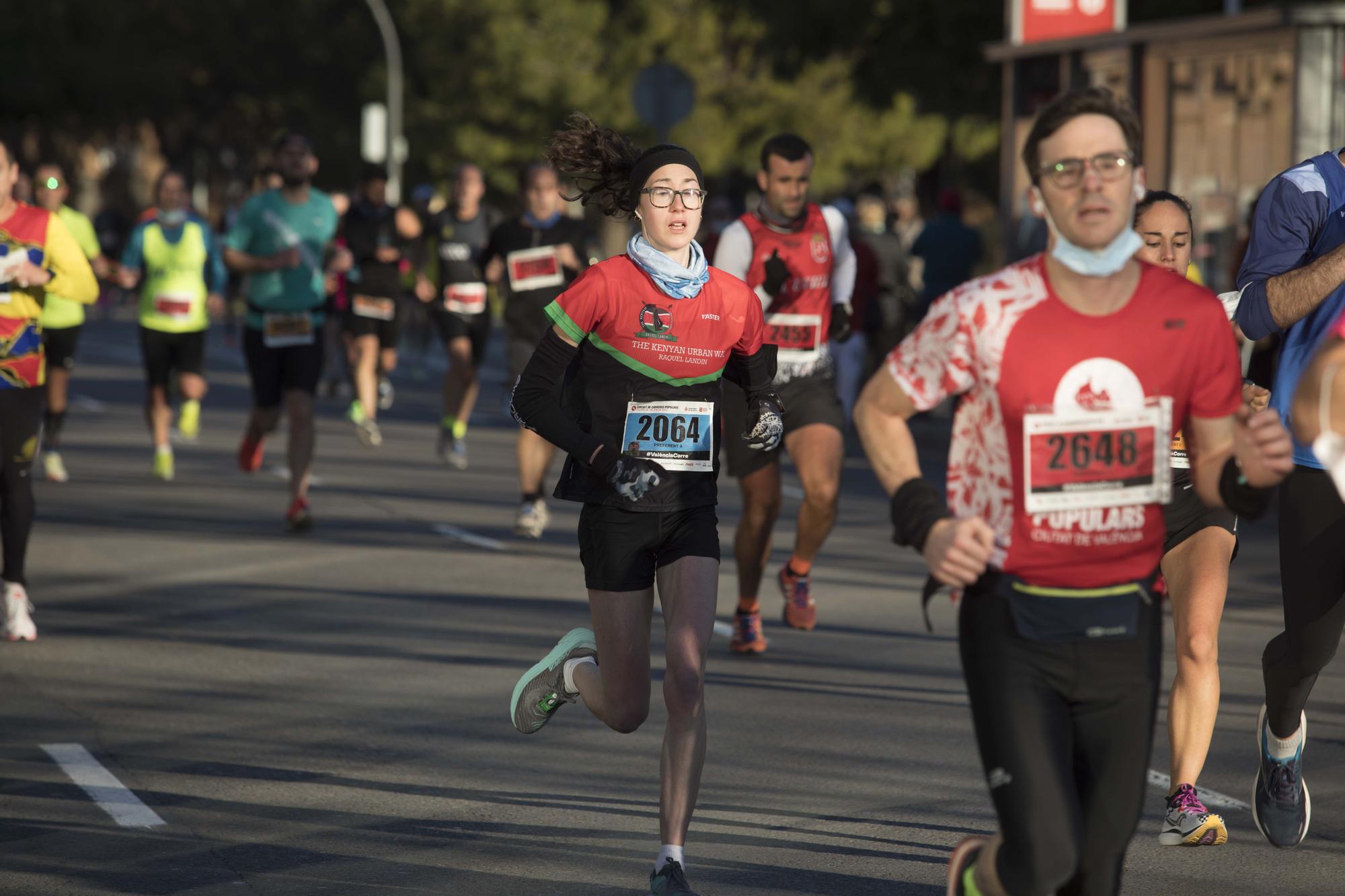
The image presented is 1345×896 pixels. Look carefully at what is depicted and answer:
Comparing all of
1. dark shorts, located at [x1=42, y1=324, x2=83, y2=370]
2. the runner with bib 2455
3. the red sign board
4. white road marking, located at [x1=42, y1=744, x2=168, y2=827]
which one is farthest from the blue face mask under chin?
the red sign board

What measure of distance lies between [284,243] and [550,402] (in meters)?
7.50

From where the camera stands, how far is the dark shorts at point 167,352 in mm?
15227

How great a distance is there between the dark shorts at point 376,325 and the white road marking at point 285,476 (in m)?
2.43

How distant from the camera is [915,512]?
4168 millimetres

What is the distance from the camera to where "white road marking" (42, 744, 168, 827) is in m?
6.40

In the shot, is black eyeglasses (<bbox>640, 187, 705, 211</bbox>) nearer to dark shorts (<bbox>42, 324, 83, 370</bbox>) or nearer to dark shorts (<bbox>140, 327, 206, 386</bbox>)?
dark shorts (<bbox>140, 327, 206, 386</bbox>)

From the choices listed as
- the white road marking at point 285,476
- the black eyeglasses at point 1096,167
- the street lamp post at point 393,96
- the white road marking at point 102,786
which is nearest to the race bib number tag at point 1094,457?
the black eyeglasses at point 1096,167

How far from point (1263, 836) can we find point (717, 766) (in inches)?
70.8

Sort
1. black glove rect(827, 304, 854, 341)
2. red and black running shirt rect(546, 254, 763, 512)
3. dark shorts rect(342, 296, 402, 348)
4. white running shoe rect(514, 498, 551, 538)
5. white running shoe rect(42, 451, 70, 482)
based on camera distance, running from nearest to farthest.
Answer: red and black running shirt rect(546, 254, 763, 512), black glove rect(827, 304, 854, 341), white running shoe rect(514, 498, 551, 538), white running shoe rect(42, 451, 70, 482), dark shorts rect(342, 296, 402, 348)

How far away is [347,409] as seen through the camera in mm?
21969

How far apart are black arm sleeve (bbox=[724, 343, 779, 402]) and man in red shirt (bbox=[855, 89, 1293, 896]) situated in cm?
186

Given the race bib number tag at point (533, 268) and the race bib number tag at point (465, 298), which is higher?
the race bib number tag at point (533, 268)

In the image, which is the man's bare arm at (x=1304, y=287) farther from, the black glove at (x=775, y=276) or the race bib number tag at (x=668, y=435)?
the black glove at (x=775, y=276)

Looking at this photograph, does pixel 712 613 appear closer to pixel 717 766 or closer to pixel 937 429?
pixel 717 766
